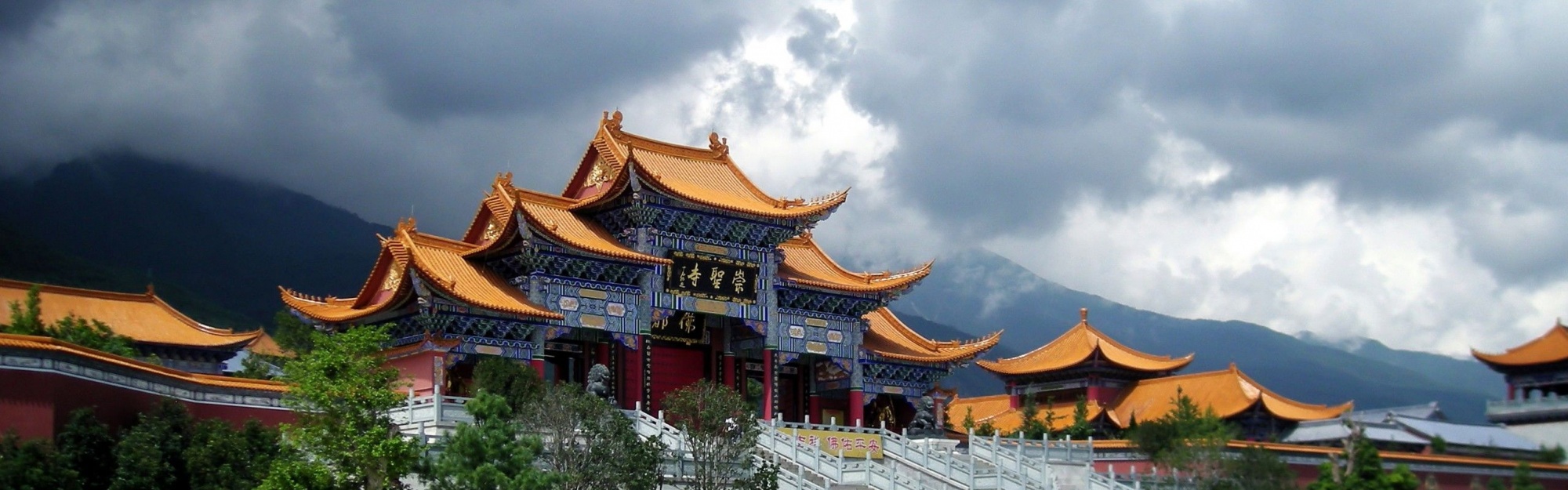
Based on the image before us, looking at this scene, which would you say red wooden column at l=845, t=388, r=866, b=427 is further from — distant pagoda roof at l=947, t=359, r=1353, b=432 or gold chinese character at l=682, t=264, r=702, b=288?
distant pagoda roof at l=947, t=359, r=1353, b=432

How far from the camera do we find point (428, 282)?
27.4 metres

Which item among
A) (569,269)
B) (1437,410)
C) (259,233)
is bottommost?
(1437,410)

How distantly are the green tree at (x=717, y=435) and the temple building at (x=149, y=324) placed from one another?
20.4 m

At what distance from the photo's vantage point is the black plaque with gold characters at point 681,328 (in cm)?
3247

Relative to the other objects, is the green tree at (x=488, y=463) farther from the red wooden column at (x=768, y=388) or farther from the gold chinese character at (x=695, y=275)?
the red wooden column at (x=768, y=388)

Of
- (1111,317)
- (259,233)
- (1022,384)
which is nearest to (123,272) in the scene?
(259,233)

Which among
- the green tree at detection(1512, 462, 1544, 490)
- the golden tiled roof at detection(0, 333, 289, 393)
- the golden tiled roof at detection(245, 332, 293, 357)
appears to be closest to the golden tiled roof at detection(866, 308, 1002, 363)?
the green tree at detection(1512, 462, 1544, 490)

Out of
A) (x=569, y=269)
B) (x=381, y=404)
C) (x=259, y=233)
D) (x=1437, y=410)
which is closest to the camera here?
(x=381, y=404)

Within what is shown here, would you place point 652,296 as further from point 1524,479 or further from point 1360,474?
point 1524,479

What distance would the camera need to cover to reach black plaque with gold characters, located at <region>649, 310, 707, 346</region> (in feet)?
107

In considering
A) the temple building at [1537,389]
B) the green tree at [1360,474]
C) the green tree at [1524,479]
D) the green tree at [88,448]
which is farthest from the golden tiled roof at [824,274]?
the temple building at [1537,389]

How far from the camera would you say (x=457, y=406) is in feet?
79.4

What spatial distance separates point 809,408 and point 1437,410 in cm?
1996

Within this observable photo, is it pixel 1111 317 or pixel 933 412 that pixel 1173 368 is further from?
pixel 1111 317
